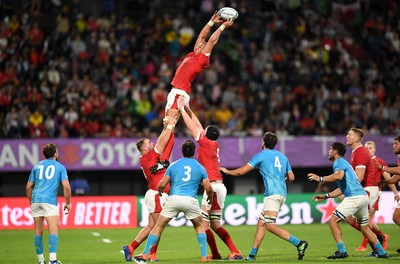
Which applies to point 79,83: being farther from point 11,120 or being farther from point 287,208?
point 287,208

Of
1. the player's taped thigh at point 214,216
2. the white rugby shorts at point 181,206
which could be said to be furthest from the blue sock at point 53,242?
the player's taped thigh at point 214,216

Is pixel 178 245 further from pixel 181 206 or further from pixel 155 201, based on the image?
pixel 181 206

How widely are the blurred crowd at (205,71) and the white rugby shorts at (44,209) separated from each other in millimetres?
13747

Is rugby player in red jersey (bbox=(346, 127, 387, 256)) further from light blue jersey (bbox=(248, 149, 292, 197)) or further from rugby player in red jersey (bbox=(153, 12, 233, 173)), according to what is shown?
rugby player in red jersey (bbox=(153, 12, 233, 173))

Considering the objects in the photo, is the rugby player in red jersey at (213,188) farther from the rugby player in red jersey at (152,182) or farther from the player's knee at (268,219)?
the player's knee at (268,219)

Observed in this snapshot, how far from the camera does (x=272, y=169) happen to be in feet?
54.6

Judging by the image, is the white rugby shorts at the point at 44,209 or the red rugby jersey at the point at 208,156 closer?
the white rugby shorts at the point at 44,209

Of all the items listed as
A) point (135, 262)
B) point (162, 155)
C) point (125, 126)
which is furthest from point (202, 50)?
point (125, 126)

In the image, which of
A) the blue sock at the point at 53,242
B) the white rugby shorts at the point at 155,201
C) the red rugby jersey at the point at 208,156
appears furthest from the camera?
the red rugby jersey at the point at 208,156

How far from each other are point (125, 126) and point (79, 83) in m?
2.22

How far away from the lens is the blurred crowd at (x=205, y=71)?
30453 millimetres

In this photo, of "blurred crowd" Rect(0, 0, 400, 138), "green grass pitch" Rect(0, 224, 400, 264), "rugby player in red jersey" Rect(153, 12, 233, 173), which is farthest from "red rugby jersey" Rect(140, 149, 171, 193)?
"blurred crowd" Rect(0, 0, 400, 138)

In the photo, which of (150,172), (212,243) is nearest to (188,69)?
(150,172)

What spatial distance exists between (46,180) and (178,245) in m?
6.15
